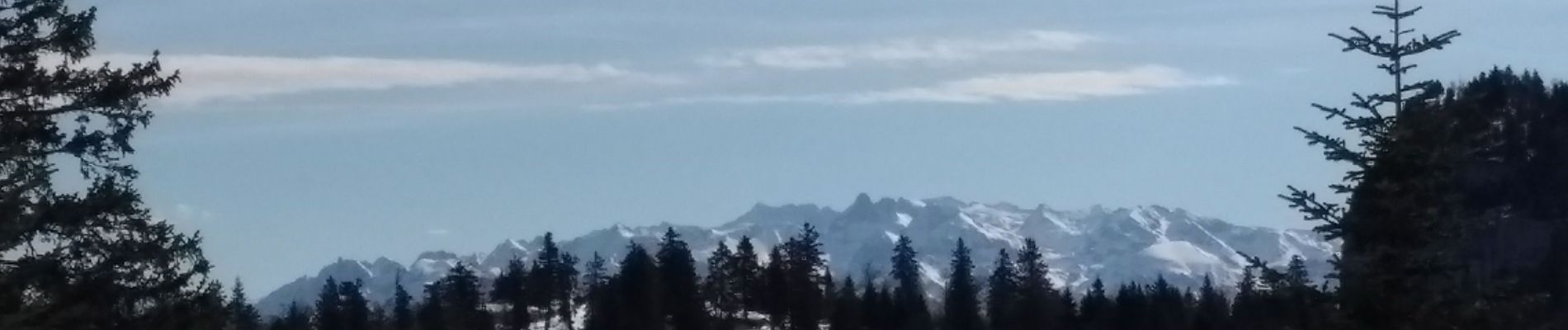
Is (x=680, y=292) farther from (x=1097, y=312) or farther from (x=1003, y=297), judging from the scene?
(x=1003, y=297)

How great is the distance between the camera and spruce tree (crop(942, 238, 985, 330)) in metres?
106

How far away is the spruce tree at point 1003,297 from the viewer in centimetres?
10331

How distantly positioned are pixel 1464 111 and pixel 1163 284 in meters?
77.8

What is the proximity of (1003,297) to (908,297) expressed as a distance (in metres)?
4.99

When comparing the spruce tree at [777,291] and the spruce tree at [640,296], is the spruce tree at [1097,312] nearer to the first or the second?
the spruce tree at [777,291]

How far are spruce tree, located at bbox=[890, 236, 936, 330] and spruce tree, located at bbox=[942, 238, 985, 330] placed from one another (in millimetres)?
1211

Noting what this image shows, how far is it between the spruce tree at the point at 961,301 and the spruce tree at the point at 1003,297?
2.79 ft

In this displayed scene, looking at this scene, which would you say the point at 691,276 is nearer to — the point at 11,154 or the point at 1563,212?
the point at 1563,212

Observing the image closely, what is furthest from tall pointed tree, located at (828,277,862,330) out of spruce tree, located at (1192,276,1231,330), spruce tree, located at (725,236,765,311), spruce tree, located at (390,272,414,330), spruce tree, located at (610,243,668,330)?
spruce tree, located at (390,272,414,330)

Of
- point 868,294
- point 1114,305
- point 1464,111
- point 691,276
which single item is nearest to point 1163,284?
point 1114,305

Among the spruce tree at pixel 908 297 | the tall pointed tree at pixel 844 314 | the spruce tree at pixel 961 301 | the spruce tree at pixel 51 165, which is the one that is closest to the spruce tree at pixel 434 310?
the tall pointed tree at pixel 844 314

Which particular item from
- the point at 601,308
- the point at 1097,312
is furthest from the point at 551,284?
the point at 1097,312

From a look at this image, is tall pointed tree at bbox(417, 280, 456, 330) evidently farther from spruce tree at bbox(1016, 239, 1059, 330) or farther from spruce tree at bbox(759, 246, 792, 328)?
spruce tree at bbox(1016, 239, 1059, 330)

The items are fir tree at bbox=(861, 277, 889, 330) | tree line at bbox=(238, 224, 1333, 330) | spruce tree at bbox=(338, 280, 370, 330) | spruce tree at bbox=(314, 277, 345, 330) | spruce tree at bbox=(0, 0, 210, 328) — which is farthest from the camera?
spruce tree at bbox=(338, 280, 370, 330)
